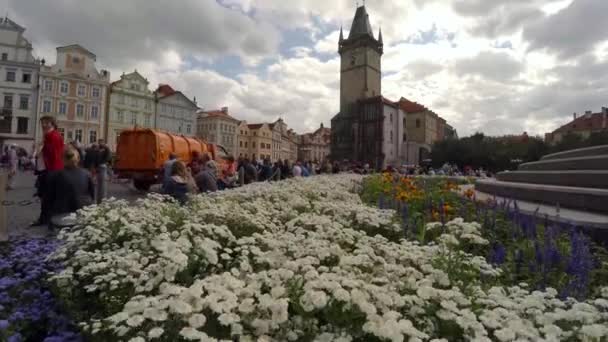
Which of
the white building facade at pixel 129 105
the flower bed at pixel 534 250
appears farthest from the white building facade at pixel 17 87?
the flower bed at pixel 534 250

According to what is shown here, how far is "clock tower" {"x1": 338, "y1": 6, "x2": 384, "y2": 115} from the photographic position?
83.2 metres

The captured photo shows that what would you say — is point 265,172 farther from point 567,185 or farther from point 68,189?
point 68,189

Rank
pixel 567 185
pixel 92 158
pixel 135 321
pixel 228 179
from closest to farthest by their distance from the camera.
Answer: pixel 135 321 → pixel 567 185 → pixel 92 158 → pixel 228 179

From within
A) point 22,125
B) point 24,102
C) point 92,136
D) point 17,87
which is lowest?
point 92,136

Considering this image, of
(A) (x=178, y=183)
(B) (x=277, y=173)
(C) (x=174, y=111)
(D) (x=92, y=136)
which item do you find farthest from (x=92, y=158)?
(C) (x=174, y=111)

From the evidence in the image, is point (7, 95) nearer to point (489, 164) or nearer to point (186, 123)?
point (186, 123)

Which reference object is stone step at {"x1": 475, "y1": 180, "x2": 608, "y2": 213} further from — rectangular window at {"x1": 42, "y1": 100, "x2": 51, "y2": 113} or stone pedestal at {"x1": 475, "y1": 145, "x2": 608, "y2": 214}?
rectangular window at {"x1": 42, "y1": 100, "x2": 51, "y2": 113}

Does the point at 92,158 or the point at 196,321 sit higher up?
the point at 92,158

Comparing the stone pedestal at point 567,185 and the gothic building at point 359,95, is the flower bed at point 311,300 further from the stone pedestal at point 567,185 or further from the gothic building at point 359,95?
the gothic building at point 359,95

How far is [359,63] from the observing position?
83.7 m

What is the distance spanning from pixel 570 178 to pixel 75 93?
6844 cm

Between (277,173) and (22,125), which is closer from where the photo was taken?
(277,173)

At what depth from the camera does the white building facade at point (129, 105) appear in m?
66.1

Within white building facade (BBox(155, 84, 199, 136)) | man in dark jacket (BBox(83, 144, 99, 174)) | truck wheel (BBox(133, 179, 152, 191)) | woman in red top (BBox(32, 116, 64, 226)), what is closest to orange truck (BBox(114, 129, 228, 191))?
truck wheel (BBox(133, 179, 152, 191))
